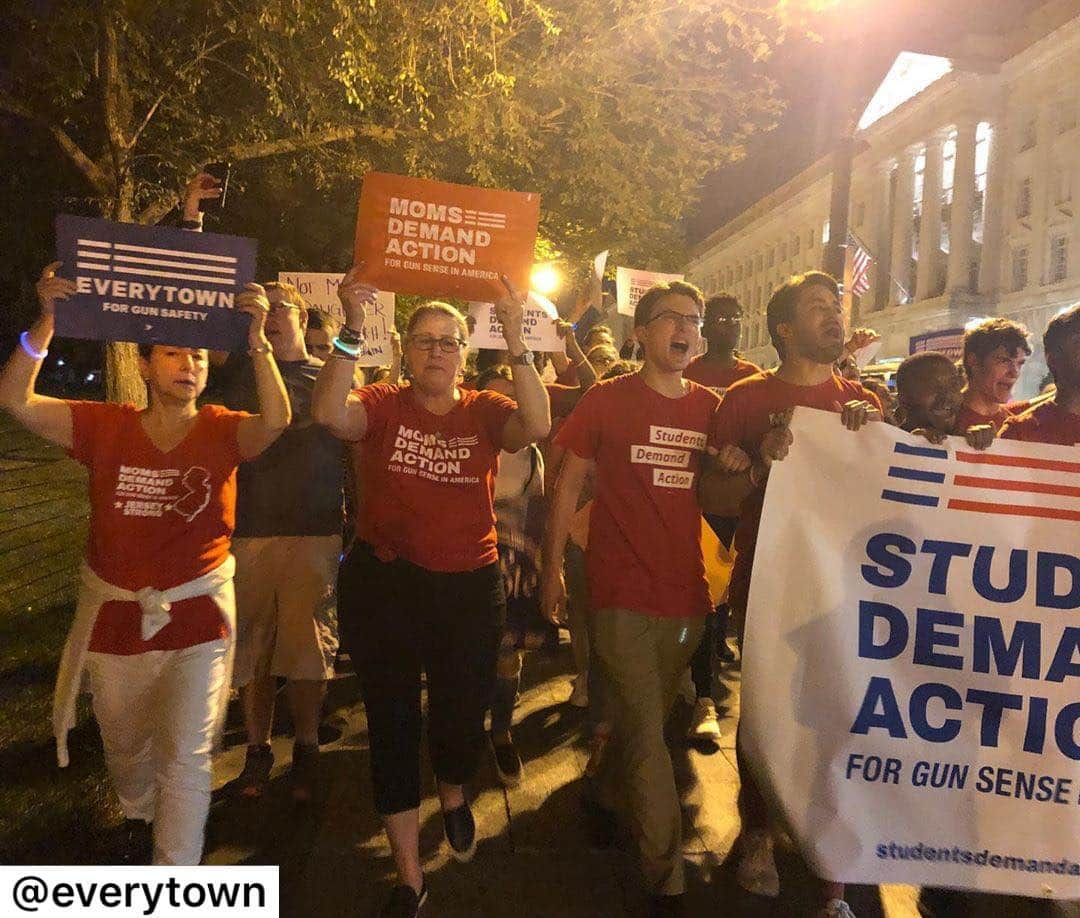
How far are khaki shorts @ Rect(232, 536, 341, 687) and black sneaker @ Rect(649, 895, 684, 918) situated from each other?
1809mm

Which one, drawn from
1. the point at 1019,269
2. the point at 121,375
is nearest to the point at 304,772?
the point at 121,375

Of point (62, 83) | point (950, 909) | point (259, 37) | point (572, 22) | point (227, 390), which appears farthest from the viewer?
point (572, 22)

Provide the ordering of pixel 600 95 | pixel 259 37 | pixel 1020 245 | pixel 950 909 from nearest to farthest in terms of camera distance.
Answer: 1. pixel 950 909
2. pixel 259 37
3. pixel 600 95
4. pixel 1020 245

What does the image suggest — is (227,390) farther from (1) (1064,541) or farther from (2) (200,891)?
(1) (1064,541)

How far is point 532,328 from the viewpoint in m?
6.52

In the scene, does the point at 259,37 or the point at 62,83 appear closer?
the point at 259,37

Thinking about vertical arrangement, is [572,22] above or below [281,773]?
above

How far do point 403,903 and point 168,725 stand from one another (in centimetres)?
100

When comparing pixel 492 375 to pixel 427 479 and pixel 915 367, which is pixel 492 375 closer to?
pixel 427 479

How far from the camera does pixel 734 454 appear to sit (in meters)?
3.35

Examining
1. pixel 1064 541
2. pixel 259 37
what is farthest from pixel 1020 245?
pixel 1064 541

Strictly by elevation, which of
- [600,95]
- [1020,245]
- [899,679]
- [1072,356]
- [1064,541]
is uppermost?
[1020,245]

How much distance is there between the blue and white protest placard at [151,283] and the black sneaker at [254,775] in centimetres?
202

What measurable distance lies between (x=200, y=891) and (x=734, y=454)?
2.28 m
